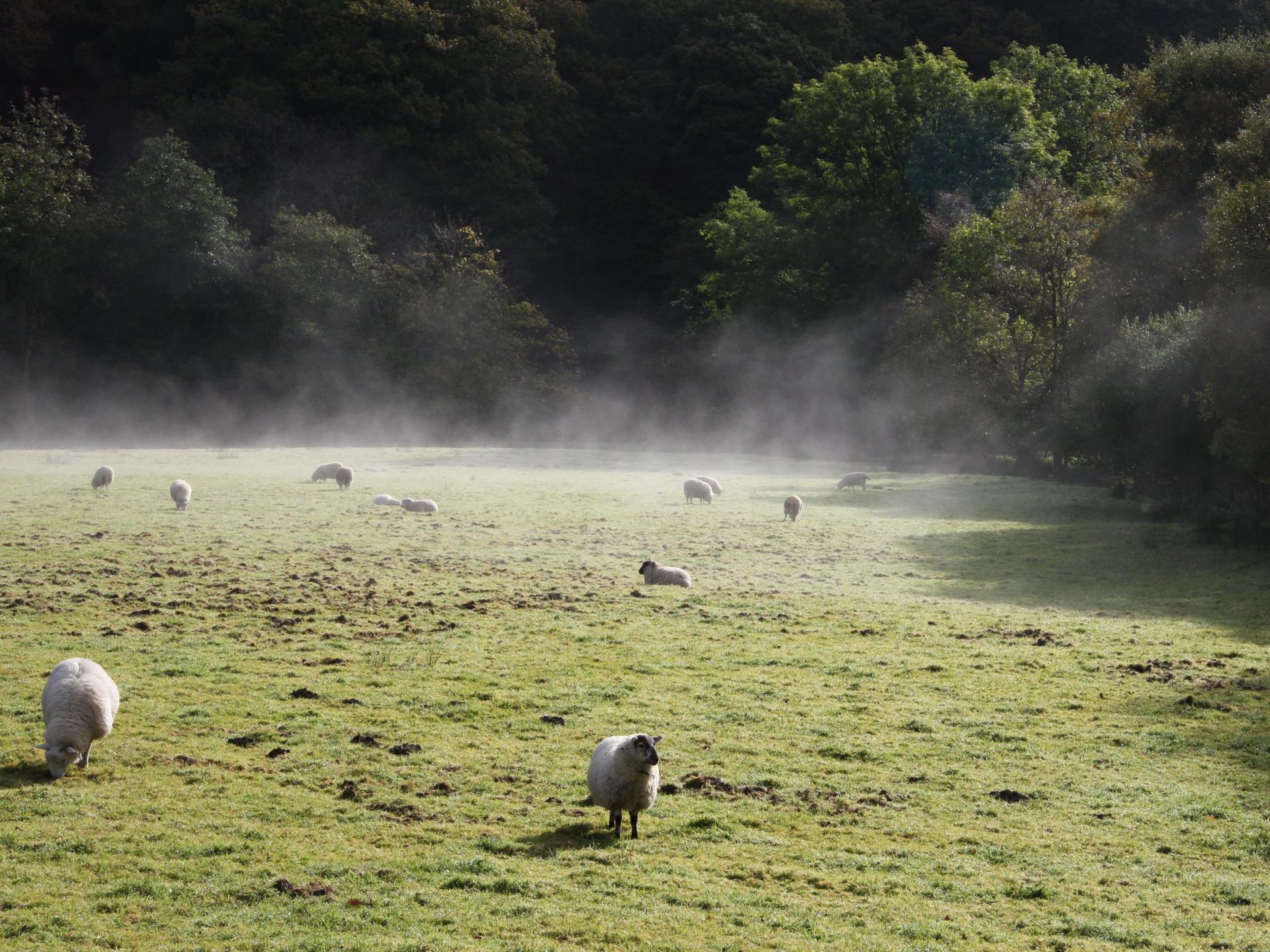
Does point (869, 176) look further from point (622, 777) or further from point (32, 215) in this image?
point (622, 777)

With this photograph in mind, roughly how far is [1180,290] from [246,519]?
26.7 m

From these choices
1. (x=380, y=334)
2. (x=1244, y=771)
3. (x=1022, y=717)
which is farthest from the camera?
(x=380, y=334)

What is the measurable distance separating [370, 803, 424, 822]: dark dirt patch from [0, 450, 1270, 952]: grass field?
33mm

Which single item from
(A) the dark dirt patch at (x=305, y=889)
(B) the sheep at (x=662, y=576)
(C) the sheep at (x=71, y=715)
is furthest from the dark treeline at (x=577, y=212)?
(A) the dark dirt patch at (x=305, y=889)

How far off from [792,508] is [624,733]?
1878cm

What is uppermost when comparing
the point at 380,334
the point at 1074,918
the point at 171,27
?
the point at 171,27

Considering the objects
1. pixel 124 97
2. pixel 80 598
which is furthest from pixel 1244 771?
pixel 124 97

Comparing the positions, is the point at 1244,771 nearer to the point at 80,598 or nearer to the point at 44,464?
the point at 80,598

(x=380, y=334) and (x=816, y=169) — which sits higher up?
(x=816, y=169)

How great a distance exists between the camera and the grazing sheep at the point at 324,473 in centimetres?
3609

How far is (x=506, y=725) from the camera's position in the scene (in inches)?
465

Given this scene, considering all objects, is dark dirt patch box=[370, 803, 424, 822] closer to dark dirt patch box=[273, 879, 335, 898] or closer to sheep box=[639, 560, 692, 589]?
dark dirt patch box=[273, 879, 335, 898]

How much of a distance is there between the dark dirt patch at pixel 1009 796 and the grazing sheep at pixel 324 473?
1112 inches

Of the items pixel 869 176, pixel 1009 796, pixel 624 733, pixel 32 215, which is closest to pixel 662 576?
pixel 624 733
